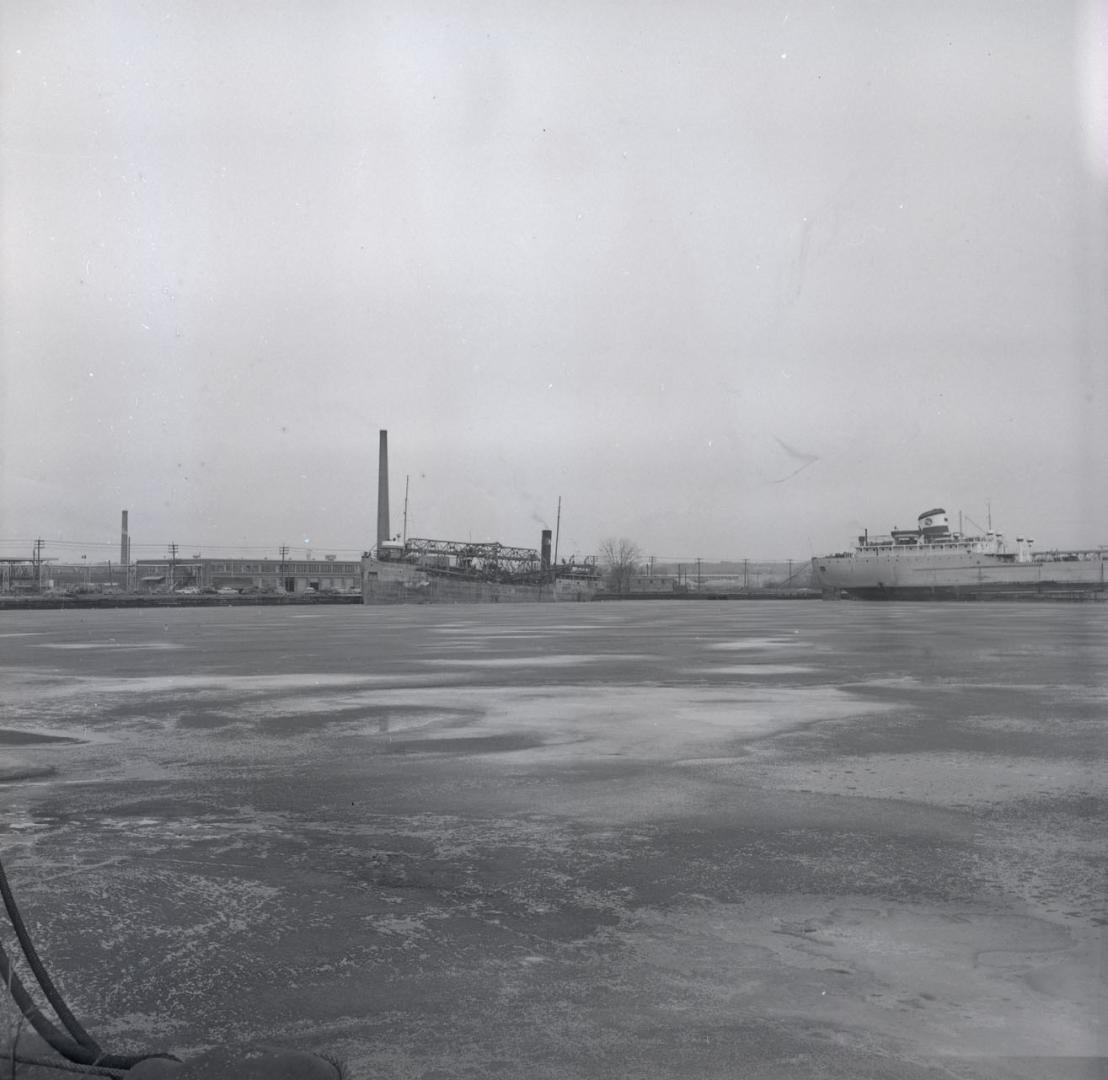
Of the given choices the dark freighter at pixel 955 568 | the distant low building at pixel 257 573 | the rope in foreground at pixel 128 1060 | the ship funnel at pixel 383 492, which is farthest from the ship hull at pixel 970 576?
the rope in foreground at pixel 128 1060

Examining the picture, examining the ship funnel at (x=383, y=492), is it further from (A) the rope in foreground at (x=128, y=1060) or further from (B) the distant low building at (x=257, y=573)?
(A) the rope in foreground at (x=128, y=1060)

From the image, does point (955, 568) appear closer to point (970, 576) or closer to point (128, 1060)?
point (970, 576)

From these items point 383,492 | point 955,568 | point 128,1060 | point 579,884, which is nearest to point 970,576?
point 955,568

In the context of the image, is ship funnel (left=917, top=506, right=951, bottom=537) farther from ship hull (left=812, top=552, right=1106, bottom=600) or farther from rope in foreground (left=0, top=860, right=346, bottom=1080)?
rope in foreground (left=0, top=860, right=346, bottom=1080)

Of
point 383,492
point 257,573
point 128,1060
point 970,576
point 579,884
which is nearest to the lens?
point 128,1060

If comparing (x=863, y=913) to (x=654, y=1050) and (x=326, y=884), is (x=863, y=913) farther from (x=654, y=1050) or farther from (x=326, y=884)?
(x=326, y=884)
